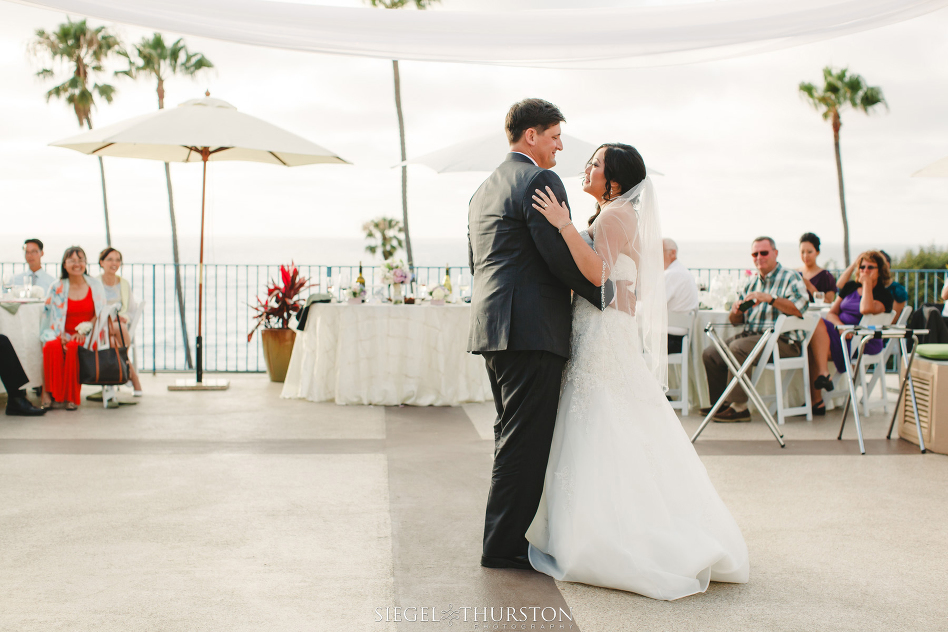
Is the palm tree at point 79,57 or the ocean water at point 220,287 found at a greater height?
the palm tree at point 79,57

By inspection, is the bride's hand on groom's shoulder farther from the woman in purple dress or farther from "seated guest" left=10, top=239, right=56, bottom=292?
"seated guest" left=10, top=239, right=56, bottom=292

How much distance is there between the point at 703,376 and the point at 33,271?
670 cm

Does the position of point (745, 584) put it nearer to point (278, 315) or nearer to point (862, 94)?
point (278, 315)

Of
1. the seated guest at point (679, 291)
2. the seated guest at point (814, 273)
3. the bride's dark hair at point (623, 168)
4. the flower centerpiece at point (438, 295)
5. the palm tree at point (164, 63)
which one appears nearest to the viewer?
the bride's dark hair at point (623, 168)

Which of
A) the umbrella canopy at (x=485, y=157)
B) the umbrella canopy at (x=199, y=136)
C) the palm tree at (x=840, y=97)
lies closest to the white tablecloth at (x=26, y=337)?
the umbrella canopy at (x=199, y=136)

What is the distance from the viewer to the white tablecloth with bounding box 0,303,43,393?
21.2 ft

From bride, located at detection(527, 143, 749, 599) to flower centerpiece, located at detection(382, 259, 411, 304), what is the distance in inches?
155

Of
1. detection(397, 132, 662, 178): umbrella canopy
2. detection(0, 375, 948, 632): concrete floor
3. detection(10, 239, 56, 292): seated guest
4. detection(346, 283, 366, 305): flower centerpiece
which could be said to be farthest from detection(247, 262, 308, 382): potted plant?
detection(0, 375, 948, 632): concrete floor

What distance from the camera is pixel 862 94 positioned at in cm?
2084

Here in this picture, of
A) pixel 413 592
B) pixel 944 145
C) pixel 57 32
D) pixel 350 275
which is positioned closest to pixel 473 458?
pixel 413 592

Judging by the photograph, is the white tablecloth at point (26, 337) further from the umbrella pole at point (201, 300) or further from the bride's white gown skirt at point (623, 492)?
the bride's white gown skirt at point (623, 492)

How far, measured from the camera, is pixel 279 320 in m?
8.37

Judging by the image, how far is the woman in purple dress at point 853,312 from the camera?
6.42 meters

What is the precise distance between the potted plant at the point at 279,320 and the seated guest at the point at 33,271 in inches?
82.9
